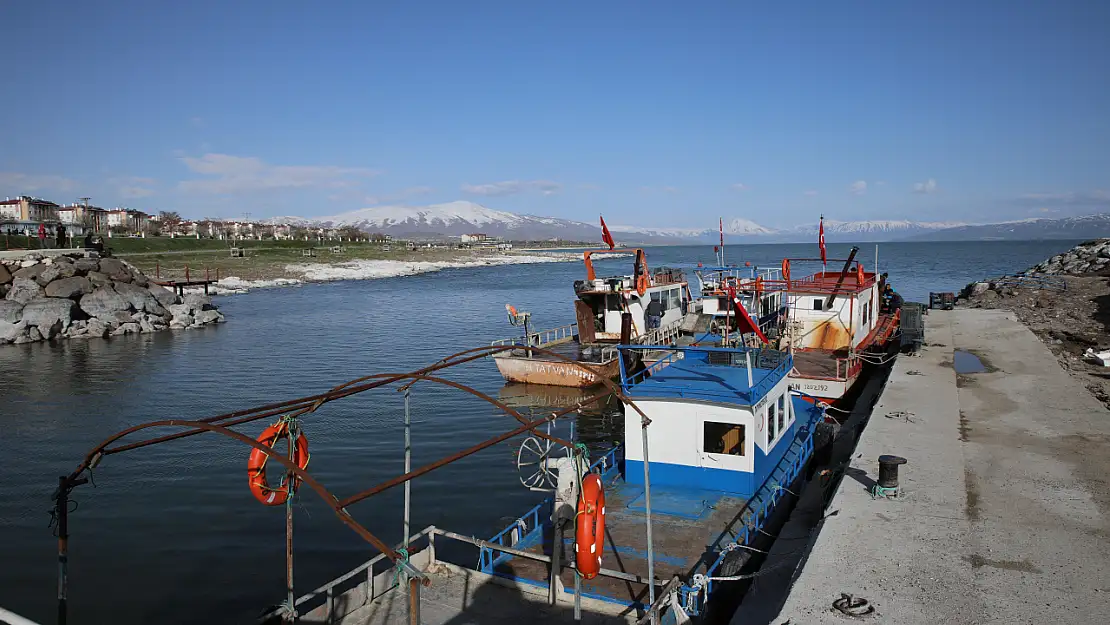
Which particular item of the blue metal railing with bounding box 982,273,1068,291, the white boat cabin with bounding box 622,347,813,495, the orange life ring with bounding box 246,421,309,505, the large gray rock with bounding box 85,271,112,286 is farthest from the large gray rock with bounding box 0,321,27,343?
the blue metal railing with bounding box 982,273,1068,291

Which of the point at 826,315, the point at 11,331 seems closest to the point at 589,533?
the point at 826,315

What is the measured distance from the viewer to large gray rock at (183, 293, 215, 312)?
55094 millimetres

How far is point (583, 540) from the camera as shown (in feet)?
30.9

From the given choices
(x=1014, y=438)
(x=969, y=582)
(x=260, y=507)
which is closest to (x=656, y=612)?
(x=969, y=582)

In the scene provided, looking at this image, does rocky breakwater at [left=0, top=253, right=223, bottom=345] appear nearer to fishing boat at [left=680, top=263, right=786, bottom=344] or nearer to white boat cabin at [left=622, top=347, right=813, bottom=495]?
fishing boat at [left=680, top=263, right=786, bottom=344]

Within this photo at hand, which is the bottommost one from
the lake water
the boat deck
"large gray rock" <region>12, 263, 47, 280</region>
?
the lake water

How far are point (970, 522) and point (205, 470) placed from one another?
65.8ft

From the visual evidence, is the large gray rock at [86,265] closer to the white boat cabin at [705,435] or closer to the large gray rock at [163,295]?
the large gray rock at [163,295]

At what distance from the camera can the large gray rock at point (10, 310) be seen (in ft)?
146

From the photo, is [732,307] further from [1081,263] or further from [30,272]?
[1081,263]

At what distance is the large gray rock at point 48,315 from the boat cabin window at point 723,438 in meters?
47.2

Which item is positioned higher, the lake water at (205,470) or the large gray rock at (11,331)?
the large gray rock at (11,331)

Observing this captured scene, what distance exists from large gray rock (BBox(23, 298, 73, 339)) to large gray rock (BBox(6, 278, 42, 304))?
4.63 ft

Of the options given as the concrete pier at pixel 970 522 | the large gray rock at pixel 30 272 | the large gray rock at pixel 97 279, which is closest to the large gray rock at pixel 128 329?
the large gray rock at pixel 97 279
